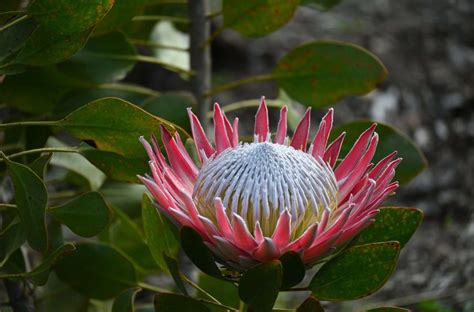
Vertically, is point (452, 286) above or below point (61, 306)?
below

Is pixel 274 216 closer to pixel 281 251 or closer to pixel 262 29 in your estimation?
pixel 281 251

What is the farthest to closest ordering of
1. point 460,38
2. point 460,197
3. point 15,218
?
point 460,38, point 460,197, point 15,218

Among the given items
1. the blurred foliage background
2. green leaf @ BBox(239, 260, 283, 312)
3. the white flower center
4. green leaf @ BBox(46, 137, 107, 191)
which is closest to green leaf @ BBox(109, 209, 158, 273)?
the blurred foliage background

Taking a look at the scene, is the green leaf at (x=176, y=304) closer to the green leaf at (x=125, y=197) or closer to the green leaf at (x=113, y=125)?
the green leaf at (x=113, y=125)

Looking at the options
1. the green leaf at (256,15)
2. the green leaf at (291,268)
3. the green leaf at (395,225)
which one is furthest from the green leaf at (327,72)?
the green leaf at (291,268)

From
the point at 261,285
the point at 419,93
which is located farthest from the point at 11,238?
the point at 419,93

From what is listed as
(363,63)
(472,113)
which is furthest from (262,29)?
(472,113)

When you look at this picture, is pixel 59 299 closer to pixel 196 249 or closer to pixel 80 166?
pixel 80 166

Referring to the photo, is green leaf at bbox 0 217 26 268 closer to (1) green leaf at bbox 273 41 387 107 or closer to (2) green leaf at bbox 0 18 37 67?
(2) green leaf at bbox 0 18 37 67
